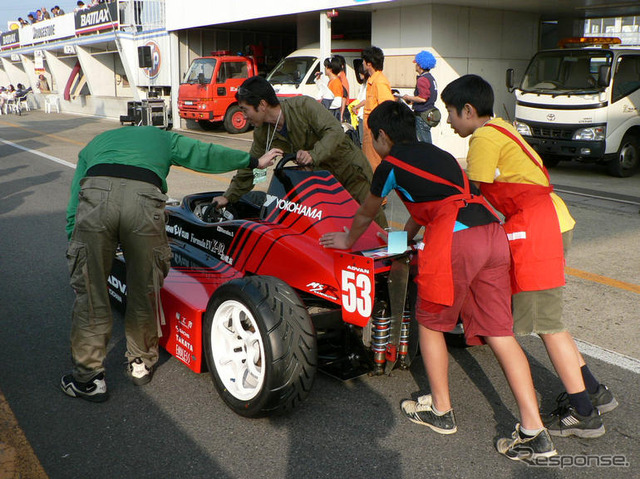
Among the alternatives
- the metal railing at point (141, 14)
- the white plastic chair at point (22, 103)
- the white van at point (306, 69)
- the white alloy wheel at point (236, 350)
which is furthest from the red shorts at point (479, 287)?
the white plastic chair at point (22, 103)

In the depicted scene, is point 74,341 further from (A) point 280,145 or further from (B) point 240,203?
(A) point 280,145

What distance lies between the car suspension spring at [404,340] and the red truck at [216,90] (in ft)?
54.4

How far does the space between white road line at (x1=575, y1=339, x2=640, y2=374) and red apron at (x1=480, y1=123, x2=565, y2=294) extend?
3.91 feet

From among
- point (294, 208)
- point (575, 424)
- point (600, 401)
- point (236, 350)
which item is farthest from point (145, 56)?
point (575, 424)

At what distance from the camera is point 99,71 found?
109ft

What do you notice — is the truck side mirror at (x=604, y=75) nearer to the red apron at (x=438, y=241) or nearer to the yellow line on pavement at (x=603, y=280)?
the yellow line on pavement at (x=603, y=280)

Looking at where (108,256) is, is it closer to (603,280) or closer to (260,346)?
(260,346)

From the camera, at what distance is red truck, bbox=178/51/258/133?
64.8 feet

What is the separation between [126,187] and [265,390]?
4.05 feet

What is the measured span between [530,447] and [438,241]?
100 centimetres

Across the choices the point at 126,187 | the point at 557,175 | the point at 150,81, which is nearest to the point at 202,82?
the point at 150,81

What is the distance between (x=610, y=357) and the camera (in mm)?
3951

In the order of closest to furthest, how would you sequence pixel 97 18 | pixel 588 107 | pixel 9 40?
pixel 588 107
pixel 97 18
pixel 9 40

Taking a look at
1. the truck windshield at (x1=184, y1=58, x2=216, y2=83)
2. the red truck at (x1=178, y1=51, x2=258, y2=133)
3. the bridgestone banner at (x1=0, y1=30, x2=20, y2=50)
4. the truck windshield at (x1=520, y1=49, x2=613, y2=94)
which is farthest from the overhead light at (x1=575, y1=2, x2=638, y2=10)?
the bridgestone banner at (x1=0, y1=30, x2=20, y2=50)
